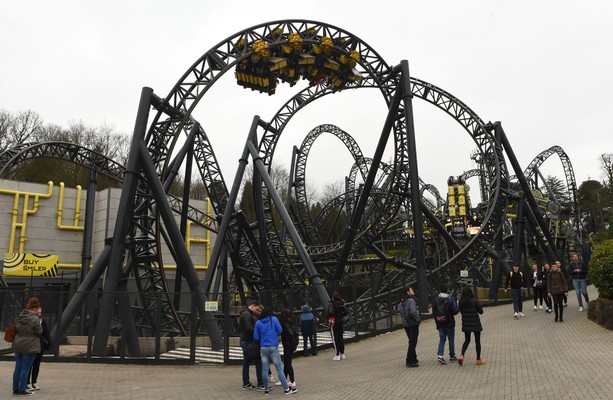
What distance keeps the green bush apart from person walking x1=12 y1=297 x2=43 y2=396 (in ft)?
37.3

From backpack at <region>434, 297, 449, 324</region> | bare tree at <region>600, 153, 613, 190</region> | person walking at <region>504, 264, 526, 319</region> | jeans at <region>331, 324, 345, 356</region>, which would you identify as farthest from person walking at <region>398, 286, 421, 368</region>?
bare tree at <region>600, 153, 613, 190</region>

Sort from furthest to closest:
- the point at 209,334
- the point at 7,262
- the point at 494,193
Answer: the point at 7,262 → the point at 494,193 → the point at 209,334

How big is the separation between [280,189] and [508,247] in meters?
30.9

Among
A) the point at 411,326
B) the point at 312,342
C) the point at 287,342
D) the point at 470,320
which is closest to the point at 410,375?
the point at 411,326

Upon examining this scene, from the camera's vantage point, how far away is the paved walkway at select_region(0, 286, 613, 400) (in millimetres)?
6484

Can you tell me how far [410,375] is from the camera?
7680 mm

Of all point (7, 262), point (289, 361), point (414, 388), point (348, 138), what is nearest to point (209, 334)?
point (289, 361)

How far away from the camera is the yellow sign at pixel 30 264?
25.6 metres

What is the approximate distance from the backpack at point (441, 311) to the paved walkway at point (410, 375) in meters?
0.75

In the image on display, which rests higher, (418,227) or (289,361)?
(418,227)

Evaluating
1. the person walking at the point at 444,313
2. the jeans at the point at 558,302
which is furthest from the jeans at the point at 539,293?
the person walking at the point at 444,313

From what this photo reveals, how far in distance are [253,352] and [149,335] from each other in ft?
17.1

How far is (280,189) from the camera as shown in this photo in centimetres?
5481

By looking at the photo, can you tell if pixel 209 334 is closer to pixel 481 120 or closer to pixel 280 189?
pixel 481 120
